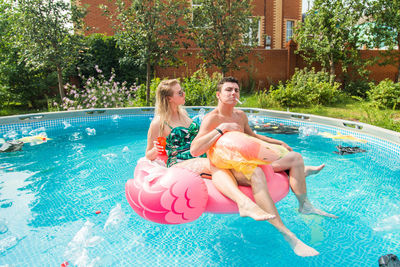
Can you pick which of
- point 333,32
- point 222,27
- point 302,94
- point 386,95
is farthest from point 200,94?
point 333,32

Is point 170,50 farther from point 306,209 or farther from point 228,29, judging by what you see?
point 306,209

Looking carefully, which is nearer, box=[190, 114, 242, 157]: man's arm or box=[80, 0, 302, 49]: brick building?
box=[190, 114, 242, 157]: man's arm

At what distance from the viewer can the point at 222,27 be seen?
10.0m

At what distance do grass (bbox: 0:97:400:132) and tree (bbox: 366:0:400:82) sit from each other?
10.4 ft

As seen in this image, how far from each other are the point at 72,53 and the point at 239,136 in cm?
884

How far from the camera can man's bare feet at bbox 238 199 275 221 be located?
2188 millimetres

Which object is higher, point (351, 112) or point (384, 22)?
point (384, 22)

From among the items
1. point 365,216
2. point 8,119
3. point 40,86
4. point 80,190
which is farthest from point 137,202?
point 40,86

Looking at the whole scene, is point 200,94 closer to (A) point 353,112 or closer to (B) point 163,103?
(A) point 353,112

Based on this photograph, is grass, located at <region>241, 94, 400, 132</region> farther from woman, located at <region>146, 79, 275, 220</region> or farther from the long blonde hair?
the long blonde hair

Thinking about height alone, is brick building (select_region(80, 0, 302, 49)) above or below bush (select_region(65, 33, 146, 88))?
above

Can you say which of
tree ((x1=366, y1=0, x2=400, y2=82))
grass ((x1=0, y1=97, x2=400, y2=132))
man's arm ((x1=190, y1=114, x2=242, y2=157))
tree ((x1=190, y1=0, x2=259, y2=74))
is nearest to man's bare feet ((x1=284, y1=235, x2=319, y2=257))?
man's arm ((x1=190, y1=114, x2=242, y2=157))

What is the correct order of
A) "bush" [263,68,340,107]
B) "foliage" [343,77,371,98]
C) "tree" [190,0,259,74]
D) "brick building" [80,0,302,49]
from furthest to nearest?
1. "brick building" [80,0,302,49]
2. "foliage" [343,77,371,98]
3. "bush" [263,68,340,107]
4. "tree" [190,0,259,74]

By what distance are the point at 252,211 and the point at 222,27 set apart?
8.90 m
